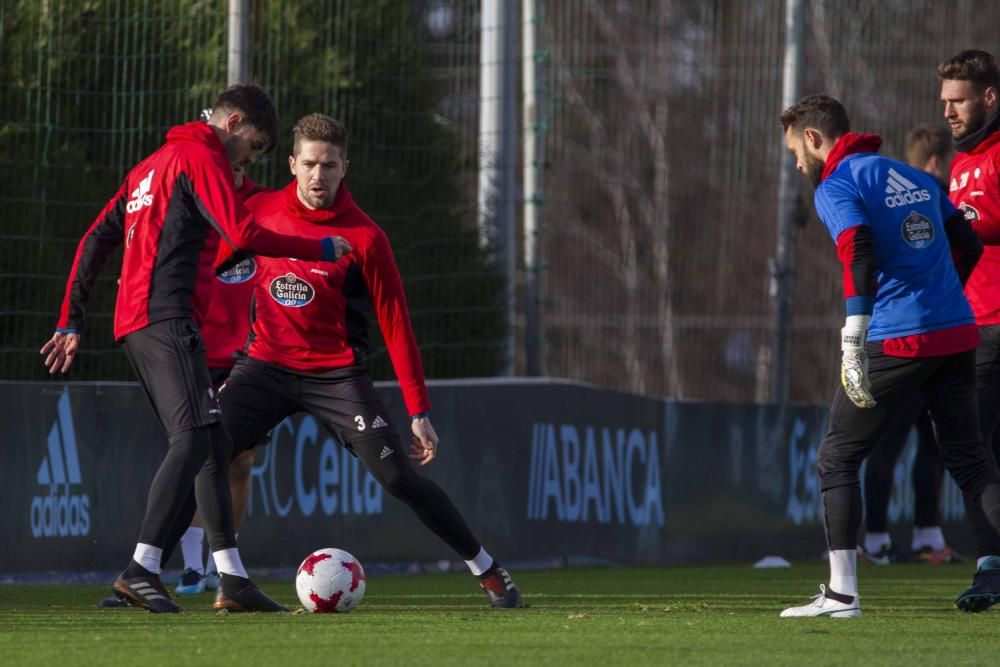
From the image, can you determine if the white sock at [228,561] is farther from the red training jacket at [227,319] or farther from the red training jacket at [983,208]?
the red training jacket at [983,208]

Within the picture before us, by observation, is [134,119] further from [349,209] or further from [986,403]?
[986,403]

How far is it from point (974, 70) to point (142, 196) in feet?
12.0

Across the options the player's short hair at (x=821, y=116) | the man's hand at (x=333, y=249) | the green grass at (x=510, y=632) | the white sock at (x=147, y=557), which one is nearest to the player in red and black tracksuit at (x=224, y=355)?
the green grass at (x=510, y=632)

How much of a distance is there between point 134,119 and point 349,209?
3.45 metres

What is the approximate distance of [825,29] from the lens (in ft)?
52.5

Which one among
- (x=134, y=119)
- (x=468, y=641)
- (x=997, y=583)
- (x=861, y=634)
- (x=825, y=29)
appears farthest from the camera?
(x=825, y=29)

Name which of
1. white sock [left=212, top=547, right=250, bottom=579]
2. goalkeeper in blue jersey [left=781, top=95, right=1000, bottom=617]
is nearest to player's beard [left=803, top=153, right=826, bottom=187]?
goalkeeper in blue jersey [left=781, top=95, right=1000, bottom=617]

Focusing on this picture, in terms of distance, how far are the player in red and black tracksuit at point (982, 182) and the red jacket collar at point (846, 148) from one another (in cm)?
103

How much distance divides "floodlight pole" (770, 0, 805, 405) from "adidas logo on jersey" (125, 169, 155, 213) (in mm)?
7304

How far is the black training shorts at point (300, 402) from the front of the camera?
25.2 ft

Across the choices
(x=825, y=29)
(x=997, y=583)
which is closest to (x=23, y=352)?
(x=997, y=583)

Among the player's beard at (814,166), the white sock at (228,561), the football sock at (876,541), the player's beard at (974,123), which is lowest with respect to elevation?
the football sock at (876,541)

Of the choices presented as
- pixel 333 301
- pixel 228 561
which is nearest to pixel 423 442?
pixel 333 301

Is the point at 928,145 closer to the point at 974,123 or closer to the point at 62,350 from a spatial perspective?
the point at 974,123
